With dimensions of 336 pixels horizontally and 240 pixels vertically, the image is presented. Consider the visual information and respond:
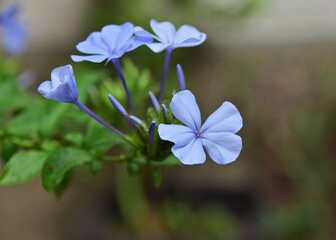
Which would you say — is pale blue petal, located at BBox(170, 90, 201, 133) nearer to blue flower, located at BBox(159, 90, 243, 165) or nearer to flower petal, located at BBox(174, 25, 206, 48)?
blue flower, located at BBox(159, 90, 243, 165)

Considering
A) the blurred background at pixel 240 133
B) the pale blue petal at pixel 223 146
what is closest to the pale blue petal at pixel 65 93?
the pale blue petal at pixel 223 146

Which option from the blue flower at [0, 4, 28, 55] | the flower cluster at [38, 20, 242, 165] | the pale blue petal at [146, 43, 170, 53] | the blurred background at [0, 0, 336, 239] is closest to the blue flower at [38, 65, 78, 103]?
the flower cluster at [38, 20, 242, 165]

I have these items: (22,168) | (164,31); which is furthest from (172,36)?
(22,168)

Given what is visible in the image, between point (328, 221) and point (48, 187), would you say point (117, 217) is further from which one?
point (48, 187)

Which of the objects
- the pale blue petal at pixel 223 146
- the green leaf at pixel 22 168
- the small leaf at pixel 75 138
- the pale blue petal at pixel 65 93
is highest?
the pale blue petal at pixel 65 93

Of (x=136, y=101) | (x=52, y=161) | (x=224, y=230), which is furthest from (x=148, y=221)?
(x=52, y=161)

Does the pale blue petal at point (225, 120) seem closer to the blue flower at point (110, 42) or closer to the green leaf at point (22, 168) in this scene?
the blue flower at point (110, 42)
